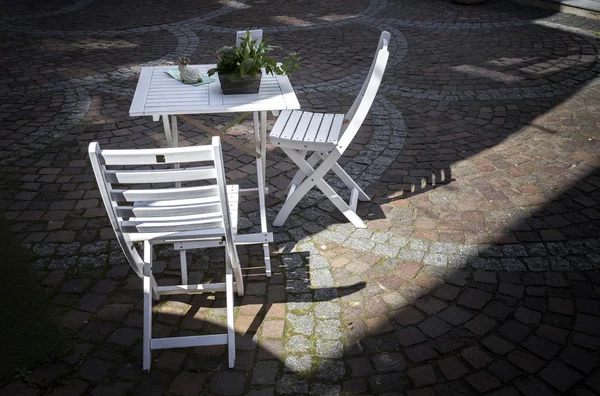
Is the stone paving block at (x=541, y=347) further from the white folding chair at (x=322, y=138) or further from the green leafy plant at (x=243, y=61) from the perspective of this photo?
the green leafy plant at (x=243, y=61)

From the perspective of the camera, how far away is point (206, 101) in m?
3.38

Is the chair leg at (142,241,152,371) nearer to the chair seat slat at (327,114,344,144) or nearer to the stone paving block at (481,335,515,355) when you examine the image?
the chair seat slat at (327,114,344,144)

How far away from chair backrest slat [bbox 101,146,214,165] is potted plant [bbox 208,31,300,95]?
122 centimetres

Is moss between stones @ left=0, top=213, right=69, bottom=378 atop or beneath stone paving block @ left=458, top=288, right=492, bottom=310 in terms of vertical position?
beneath

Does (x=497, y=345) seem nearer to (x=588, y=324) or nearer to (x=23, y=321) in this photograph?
(x=588, y=324)

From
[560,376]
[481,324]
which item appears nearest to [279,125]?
[481,324]

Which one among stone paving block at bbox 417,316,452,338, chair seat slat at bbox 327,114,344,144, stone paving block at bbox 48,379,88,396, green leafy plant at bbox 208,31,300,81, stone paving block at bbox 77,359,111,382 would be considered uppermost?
green leafy plant at bbox 208,31,300,81

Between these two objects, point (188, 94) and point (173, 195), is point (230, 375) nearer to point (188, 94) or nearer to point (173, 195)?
point (173, 195)

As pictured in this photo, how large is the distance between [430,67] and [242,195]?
4031 mm

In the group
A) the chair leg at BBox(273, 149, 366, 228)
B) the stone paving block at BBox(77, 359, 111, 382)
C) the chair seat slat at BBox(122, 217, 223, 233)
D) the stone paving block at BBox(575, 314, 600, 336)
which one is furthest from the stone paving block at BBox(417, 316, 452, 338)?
the stone paving block at BBox(77, 359, 111, 382)

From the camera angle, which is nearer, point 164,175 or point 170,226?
point 164,175

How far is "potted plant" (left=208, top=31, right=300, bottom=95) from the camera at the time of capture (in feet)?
11.0

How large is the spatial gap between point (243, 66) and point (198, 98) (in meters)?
0.38

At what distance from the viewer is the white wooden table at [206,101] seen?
325 cm
